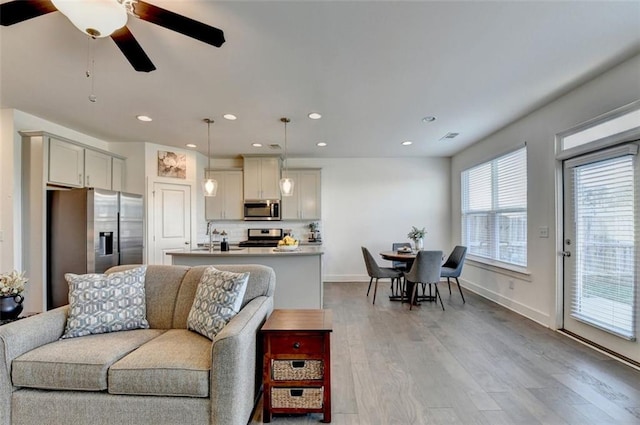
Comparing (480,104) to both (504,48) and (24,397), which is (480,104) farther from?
(24,397)

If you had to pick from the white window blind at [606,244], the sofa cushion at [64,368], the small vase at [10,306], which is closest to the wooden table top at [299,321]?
the sofa cushion at [64,368]

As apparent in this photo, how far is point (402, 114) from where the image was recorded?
12.7ft

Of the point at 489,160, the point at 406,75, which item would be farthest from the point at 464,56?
the point at 489,160

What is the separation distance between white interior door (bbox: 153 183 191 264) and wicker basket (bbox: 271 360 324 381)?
3.81 meters

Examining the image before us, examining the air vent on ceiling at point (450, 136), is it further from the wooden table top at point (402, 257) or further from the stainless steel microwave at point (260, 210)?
the stainless steel microwave at point (260, 210)

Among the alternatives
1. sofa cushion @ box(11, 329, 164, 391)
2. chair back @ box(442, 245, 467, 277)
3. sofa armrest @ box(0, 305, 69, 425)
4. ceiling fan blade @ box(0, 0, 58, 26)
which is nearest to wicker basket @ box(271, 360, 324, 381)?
sofa cushion @ box(11, 329, 164, 391)

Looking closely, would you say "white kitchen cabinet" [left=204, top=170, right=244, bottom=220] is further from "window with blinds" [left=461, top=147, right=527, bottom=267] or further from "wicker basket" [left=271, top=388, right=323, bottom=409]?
"wicker basket" [left=271, top=388, right=323, bottom=409]

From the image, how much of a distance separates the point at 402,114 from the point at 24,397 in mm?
4082

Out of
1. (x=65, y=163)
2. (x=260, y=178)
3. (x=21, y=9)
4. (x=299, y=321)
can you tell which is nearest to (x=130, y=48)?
(x=21, y=9)

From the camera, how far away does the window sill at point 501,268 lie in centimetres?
401

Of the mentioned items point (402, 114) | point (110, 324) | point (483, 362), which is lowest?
point (483, 362)

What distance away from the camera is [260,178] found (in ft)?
19.8

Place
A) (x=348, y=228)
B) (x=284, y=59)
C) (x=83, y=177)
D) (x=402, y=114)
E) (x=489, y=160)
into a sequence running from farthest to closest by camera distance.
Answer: (x=348, y=228), (x=489, y=160), (x=83, y=177), (x=402, y=114), (x=284, y=59)

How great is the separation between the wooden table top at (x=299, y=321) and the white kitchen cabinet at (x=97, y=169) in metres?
3.77
